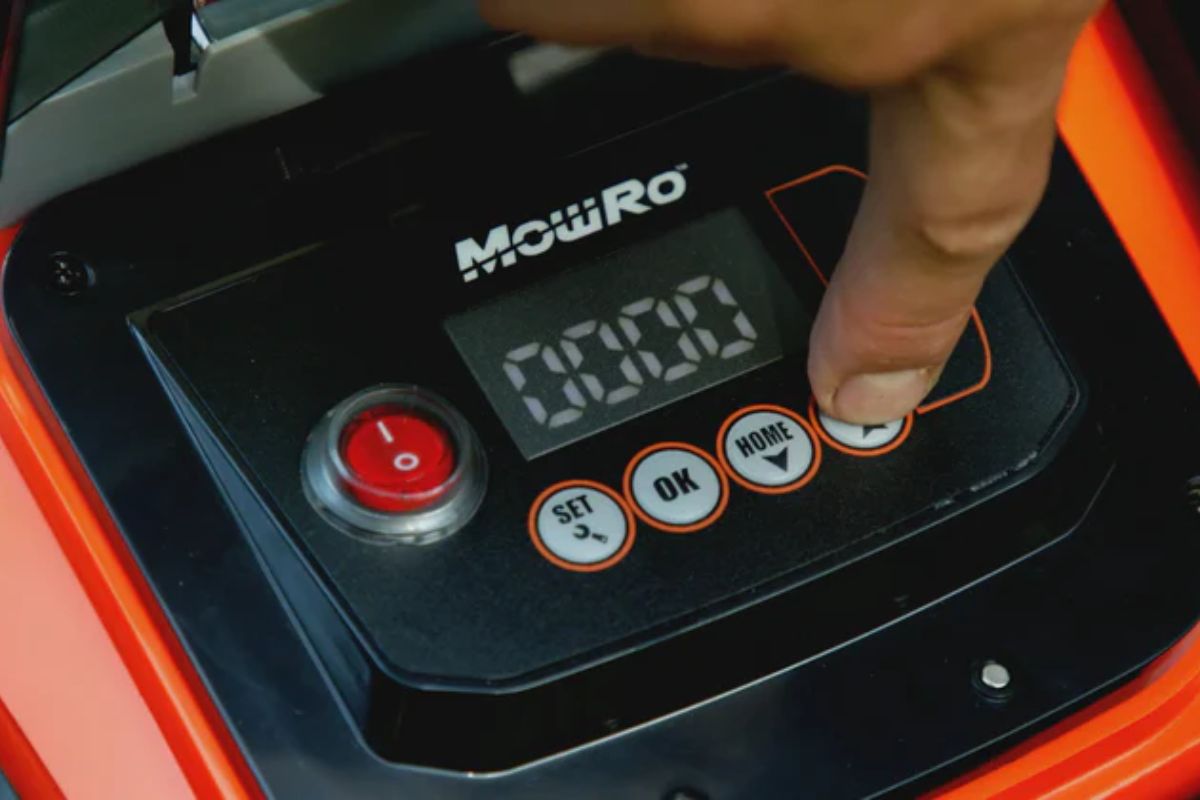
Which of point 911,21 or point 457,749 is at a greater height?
point 911,21

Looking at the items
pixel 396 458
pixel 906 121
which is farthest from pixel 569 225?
pixel 906 121

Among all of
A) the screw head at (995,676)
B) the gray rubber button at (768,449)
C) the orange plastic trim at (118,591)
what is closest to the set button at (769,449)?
the gray rubber button at (768,449)

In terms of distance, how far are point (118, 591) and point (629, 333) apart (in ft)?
0.96

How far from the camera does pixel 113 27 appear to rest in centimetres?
77

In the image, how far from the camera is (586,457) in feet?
2.68

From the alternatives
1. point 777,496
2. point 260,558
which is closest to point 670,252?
point 777,496

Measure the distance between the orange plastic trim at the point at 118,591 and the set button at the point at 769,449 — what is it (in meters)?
0.29

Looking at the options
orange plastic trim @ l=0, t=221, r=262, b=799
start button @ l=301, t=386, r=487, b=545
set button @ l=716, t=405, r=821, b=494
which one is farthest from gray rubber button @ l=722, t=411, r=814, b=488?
orange plastic trim @ l=0, t=221, r=262, b=799

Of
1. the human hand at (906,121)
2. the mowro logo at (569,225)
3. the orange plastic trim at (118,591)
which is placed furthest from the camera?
the mowro logo at (569,225)

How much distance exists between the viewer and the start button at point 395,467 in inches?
30.7

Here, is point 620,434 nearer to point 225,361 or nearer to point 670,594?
point 670,594

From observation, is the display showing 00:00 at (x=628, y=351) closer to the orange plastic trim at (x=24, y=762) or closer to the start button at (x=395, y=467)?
the start button at (x=395, y=467)

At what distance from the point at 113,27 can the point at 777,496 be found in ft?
1.33

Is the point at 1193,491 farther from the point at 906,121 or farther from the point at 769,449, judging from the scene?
the point at 906,121
